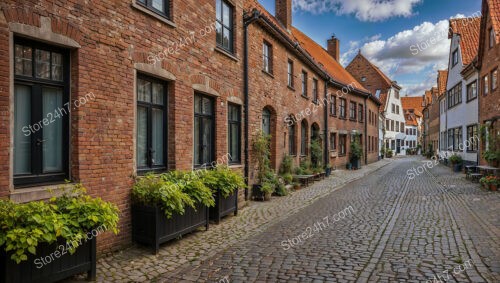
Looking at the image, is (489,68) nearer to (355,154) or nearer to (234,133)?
(355,154)

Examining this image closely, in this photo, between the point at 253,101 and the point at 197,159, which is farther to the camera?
the point at 253,101

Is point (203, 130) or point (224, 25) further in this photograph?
point (224, 25)

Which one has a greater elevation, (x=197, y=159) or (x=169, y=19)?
(x=169, y=19)

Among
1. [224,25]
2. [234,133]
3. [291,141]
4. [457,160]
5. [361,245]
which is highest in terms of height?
[224,25]

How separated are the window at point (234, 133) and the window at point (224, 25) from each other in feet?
5.91

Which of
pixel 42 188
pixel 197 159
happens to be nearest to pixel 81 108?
pixel 42 188

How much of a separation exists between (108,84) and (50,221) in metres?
2.61

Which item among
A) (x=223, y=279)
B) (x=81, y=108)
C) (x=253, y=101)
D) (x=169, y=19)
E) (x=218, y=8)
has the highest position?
(x=218, y=8)

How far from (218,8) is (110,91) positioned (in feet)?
16.9

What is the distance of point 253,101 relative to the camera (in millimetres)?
11789

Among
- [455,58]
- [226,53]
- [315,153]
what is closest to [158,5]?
[226,53]

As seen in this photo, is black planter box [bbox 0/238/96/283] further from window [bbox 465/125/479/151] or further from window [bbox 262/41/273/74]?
window [bbox 465/125/479/151]

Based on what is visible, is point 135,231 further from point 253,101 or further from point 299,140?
point 299,140

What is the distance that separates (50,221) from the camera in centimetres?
409
